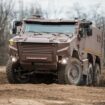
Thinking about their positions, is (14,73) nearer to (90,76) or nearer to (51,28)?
(51,28)

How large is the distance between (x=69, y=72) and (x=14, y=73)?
2108 mm

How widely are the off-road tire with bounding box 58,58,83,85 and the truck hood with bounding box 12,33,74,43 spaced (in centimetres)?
87

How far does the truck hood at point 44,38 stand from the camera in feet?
63.5

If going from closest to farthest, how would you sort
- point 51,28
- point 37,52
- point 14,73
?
point 37,52 < point 14,73 < point 51,28

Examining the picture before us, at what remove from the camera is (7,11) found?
68.0 metres

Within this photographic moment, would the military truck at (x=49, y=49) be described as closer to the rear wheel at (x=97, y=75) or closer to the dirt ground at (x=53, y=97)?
the dirt ground at (x=53, y=97)

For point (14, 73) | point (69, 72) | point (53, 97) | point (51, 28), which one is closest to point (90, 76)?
point (51, 28)

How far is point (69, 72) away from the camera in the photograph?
65.4 ft

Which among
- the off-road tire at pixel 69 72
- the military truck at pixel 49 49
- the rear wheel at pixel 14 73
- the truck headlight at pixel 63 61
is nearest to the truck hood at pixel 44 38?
the military truck at pixel 49 49

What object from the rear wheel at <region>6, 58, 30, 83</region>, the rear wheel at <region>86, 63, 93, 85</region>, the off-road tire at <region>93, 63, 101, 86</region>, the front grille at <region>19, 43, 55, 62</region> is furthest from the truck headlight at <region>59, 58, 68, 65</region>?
the off-road tire at <region>93, 63, 101, 86</region>

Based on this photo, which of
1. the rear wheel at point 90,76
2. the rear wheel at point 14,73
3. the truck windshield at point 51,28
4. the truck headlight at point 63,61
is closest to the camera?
the truck headlight at point 63,61

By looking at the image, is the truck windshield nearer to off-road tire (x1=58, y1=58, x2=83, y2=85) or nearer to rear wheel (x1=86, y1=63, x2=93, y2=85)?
off-road tire (x1=58, y1=58, x2=83, y2=85)

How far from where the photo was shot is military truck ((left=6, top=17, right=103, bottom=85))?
1936 centimetres

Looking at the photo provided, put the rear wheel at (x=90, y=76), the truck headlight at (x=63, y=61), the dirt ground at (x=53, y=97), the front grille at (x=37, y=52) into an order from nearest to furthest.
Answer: the dirt ground at (x=53, y=97)
the front grille at (x=37, y=52)
the truck headlight at (x=63, y=61)
the rear wheel at (x=90, y=76)
